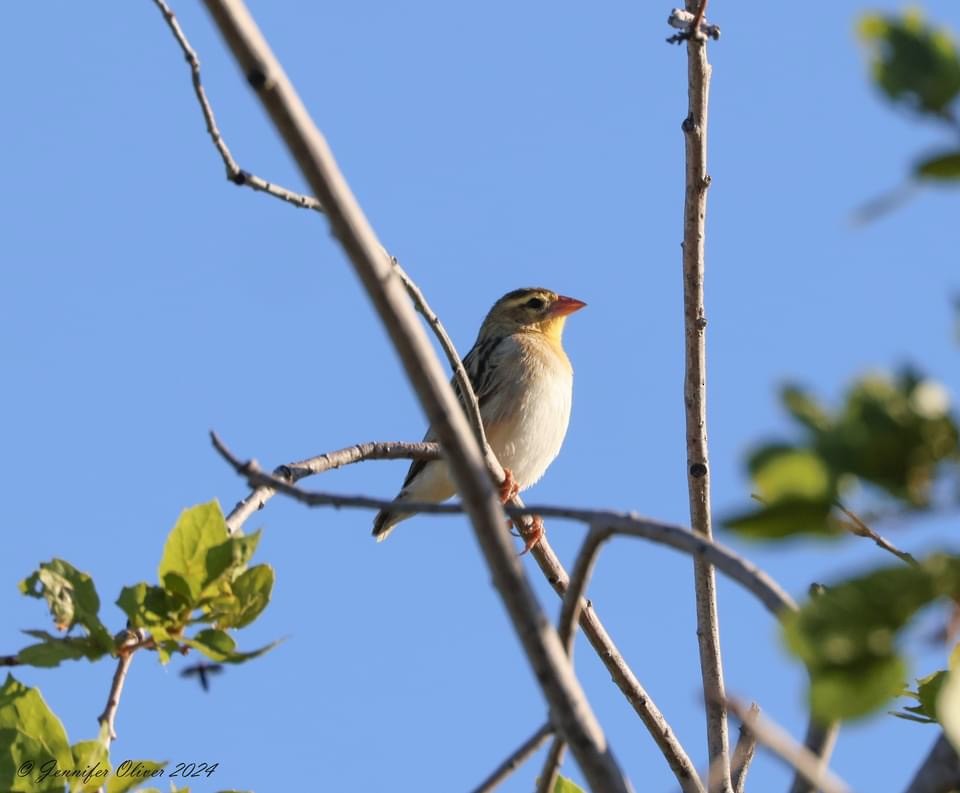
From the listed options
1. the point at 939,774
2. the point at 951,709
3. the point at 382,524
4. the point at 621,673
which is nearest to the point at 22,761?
the point at 939,774

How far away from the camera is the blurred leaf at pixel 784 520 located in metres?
1.52

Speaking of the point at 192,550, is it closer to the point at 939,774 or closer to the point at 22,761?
the point at 22,761

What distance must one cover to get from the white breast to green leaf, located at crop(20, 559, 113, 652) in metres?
6.99

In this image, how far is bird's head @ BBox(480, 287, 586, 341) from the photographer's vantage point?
11992 millimetres

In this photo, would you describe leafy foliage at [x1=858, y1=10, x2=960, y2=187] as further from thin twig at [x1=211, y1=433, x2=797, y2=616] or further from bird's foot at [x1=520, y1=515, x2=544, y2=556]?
bird's foot at [x1=520, y1=515, x2=544, y2=556]

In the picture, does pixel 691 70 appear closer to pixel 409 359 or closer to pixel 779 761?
pixel 409 359

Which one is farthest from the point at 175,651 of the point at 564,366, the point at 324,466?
the point at 564,366

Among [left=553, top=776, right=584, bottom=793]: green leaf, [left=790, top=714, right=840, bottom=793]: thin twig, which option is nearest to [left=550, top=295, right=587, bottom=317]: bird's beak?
[left=553, top=776, right=584, bottom=793]: green leaf

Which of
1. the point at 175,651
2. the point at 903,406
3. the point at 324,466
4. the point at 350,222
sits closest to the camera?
the point at 903,406

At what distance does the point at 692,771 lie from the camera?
17.6 feet

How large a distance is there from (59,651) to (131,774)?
354mm

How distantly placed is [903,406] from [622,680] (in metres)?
4.47

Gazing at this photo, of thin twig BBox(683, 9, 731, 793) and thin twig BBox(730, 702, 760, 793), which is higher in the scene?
thin twig BBox(683, 9, 731, 793)

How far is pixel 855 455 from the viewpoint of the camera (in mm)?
1479
